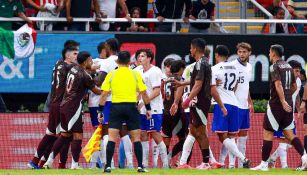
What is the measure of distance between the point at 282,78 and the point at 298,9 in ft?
31.4

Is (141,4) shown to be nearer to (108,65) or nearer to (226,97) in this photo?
(108,65)

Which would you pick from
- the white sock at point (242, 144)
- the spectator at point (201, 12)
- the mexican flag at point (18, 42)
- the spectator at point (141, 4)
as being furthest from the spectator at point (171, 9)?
the white sock at point (242, 144)

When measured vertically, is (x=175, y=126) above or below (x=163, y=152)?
above

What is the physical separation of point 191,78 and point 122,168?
261 cm

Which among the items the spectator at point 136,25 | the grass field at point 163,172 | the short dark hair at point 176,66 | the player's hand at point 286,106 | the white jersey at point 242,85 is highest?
the spectator at point 136,25

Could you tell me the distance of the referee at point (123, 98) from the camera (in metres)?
23.1

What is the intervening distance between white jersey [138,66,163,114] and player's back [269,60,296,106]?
2.36 metres

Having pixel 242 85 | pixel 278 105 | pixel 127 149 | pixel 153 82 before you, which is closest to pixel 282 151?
pixel 242 85

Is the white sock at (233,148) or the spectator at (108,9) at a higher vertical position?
the spectator at (108,9)

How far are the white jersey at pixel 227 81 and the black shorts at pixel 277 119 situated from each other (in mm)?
1328

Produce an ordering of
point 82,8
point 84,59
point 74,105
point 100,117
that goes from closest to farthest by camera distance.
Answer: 1. point 100,117
2. point 74,105
3. point 84,59
4. point 82,8

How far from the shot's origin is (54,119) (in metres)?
25.5

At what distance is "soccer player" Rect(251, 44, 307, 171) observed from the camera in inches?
961

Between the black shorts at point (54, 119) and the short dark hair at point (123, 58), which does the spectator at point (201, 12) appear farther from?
the short dark hair at point (123, 58)
